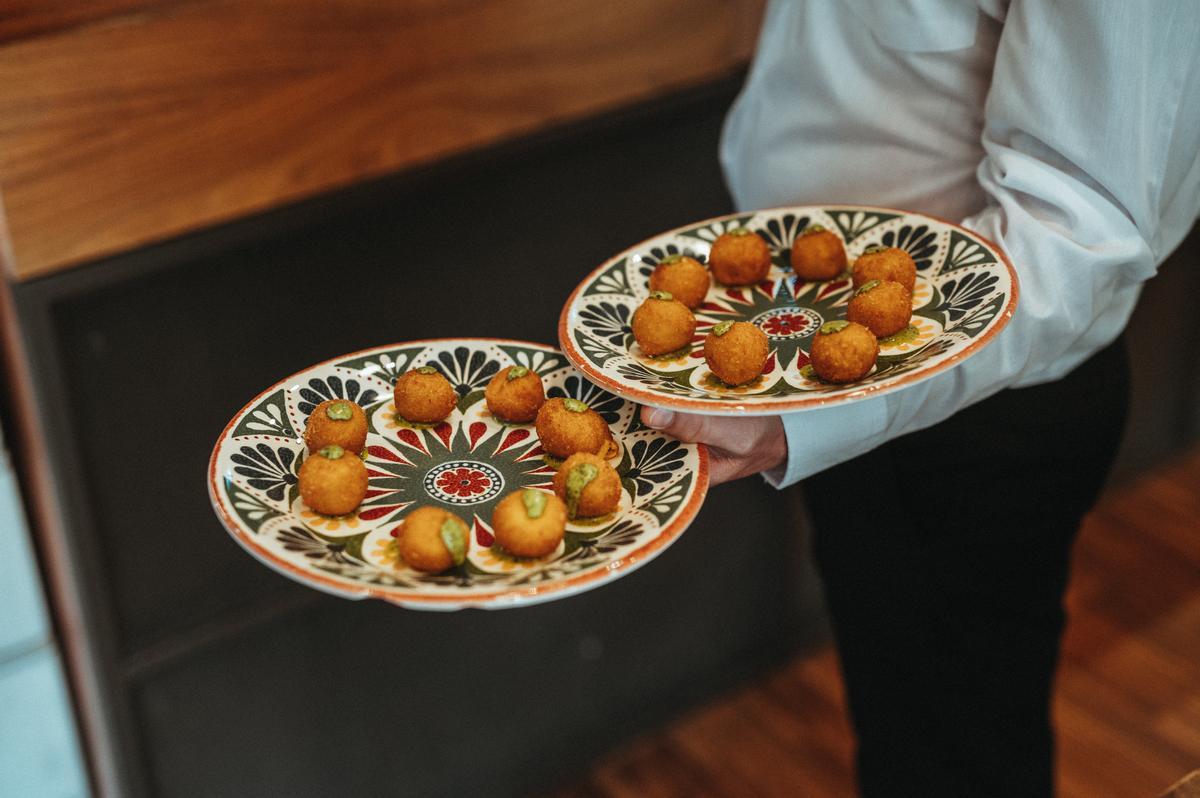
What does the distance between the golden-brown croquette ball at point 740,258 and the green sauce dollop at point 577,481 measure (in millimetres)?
326

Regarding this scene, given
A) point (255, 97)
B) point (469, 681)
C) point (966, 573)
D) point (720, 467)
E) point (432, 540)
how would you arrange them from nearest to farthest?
1. point (432, 540)
2. point (720, 467)
3. point (966, 573)
4. point (255, 97)
5. point (469, 681)

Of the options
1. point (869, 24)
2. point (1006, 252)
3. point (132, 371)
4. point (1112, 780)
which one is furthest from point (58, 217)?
point (1112, 780)

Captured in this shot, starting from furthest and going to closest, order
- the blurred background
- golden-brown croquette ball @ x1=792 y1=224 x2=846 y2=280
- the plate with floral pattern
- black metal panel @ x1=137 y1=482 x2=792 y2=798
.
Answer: black metal panel @ x1=137 y1=482 x2=792 y2=798 < the blurred background < golden-brown croquette ball @ x1=792 y1=224 x2=846 y2=280 < the plate with floral pattern

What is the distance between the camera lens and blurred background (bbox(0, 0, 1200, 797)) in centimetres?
143

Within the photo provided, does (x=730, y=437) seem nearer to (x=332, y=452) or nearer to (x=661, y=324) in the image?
(x=661, y=324)

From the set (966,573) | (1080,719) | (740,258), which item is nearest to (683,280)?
(740,258)

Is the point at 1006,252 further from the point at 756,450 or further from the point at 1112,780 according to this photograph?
the point at 1112,780

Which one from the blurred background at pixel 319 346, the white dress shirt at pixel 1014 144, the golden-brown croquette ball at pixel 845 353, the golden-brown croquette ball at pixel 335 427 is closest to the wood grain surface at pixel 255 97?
the blurred background at pixel 319 346

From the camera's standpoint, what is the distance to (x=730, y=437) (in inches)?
41.6

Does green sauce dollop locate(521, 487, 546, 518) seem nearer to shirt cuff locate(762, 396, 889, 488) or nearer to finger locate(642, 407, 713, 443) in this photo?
finger locate(642, 407, 713, 443)

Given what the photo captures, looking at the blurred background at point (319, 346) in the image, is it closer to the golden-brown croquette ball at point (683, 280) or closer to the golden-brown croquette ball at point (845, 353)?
the golden-brown croquette ball at point (683, 280)

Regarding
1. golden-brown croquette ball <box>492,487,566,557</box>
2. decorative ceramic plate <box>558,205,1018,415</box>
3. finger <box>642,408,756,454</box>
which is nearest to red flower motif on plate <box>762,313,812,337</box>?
decorative ceramic plate <box>558,205,1018,415</box>

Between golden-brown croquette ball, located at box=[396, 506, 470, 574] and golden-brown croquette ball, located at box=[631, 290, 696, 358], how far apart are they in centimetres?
26

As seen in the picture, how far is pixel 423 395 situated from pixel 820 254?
1.36 ft
